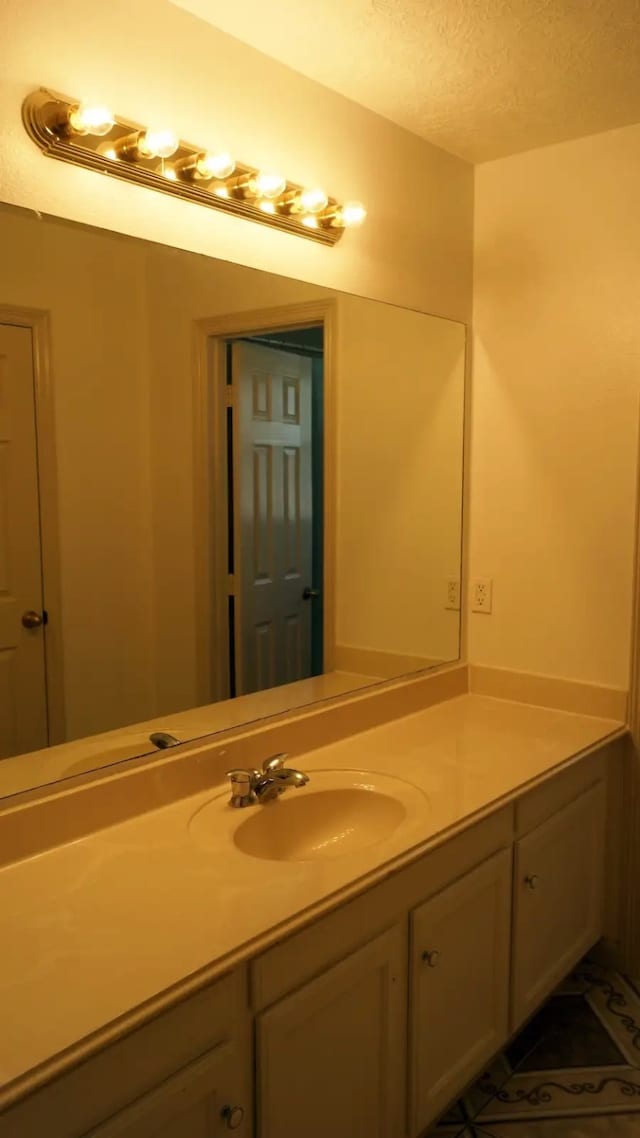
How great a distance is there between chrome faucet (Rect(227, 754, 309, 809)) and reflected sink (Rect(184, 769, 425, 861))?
2 cm

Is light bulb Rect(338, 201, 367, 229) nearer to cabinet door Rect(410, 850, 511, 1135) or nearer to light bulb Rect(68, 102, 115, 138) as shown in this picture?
light bulb Rect(68, 102, 115, 138)

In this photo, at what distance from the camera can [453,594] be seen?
8.43ft

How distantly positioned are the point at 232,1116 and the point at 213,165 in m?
1.60

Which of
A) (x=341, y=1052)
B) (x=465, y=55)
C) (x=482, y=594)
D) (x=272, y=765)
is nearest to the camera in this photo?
(x=341, y=1052)

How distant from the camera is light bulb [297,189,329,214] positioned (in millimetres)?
1869

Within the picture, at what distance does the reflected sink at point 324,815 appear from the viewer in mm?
1684

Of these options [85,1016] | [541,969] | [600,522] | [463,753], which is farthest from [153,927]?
[600,522]

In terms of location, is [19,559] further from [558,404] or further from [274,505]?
[558,404]

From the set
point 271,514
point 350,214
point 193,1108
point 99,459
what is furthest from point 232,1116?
point 350,214

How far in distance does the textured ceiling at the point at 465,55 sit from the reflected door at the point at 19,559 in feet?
2.55

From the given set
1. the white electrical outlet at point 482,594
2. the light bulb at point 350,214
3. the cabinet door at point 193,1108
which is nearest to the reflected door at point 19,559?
the cabinet door at point 193,1108

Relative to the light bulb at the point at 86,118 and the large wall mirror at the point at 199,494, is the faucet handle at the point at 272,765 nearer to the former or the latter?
the large wall mirror at the point at 199,494

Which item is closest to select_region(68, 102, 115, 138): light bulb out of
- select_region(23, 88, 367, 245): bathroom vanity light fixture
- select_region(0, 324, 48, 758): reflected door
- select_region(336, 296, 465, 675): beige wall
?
select_region(23, 88, 367, 245): bathroom vanity light fixture

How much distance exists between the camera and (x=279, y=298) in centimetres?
194
